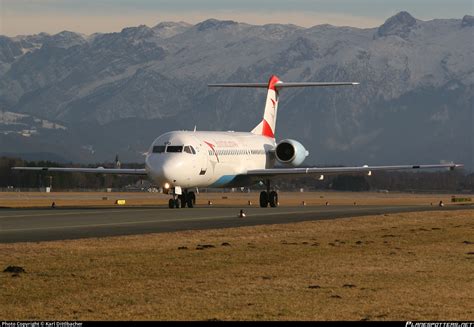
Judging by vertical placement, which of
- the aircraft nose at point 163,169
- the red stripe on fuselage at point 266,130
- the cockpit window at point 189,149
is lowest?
the aircraft nose at point 163,169

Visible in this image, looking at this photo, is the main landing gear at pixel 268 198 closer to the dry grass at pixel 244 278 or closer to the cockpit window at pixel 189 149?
the cockpit window at pixel 189 149

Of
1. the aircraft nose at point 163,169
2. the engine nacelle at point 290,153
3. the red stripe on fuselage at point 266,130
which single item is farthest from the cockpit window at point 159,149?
the red stripe on fuselage at point 266,130

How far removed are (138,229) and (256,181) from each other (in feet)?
95.1

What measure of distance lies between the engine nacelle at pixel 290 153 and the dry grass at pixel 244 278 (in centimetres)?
3137

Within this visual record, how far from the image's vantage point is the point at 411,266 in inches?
1084

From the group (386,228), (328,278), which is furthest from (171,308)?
(386,228)

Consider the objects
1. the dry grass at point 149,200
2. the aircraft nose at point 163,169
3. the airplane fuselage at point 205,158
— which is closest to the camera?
the aircraft nose at point 163,169

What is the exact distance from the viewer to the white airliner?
57688mm

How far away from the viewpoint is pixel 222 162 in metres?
63.3

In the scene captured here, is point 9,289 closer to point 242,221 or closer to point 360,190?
point 242,221

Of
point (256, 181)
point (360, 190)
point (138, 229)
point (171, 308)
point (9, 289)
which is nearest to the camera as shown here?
point (171, 308)

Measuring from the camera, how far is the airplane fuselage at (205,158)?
188ft

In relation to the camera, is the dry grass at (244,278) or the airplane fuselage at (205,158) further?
the airplane fuselage at (205,158)

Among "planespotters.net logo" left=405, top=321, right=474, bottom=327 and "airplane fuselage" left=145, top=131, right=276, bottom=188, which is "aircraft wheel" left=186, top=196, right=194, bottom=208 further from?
"planespotters.net logo" left=405, top=321, right=474, bottom=327
